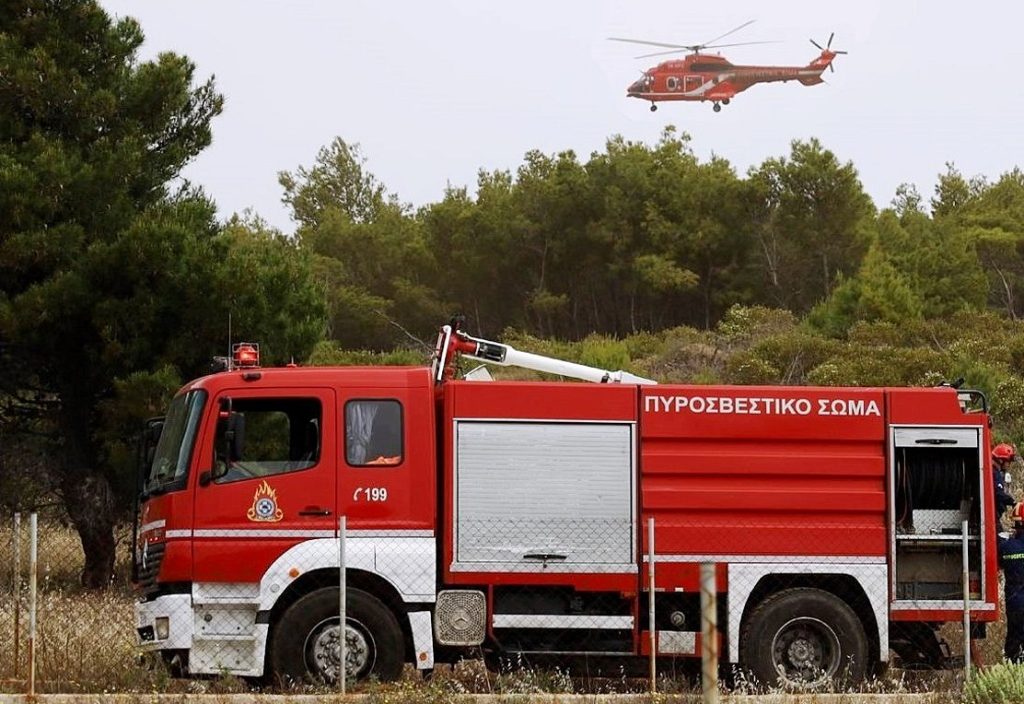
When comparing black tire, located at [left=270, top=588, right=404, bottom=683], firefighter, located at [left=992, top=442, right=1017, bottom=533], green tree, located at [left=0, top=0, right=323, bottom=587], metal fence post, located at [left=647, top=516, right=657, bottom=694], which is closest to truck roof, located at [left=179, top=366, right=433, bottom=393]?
black tire, located at [left=270, top=588, right=404, bottom=683]

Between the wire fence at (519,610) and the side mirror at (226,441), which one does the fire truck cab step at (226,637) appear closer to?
the wire fence at (519,610)

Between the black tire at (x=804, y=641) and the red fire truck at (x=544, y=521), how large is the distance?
0.05 ft

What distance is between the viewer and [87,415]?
20.7 meters

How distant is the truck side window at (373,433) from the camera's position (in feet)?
37.8

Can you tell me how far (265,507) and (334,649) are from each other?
3.72 ft

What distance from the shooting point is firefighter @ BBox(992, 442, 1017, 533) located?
484 inches

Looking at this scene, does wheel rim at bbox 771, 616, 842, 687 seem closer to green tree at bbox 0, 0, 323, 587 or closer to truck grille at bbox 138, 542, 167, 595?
truck grille at bbox 138, 542, 167, 595

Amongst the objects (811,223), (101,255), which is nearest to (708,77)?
(811,223)

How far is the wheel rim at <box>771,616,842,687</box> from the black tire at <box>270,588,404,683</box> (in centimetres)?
285

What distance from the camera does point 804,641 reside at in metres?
11.8

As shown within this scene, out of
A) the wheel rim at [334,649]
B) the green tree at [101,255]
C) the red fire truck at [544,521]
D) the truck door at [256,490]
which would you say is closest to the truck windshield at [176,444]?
the red fire truck at [544,521]

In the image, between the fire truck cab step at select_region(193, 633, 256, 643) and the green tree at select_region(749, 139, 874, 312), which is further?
the green tree at select_region(749, 139, 874, 312)

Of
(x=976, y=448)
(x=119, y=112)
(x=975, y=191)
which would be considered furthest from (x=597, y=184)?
(x=976, y=448)

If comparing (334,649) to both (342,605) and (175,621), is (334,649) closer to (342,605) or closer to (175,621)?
(342,605)
